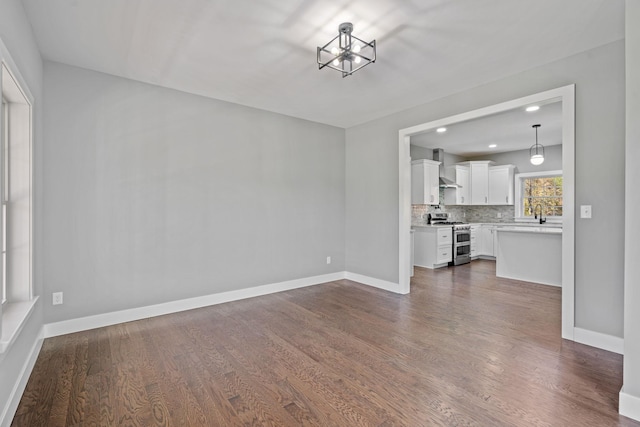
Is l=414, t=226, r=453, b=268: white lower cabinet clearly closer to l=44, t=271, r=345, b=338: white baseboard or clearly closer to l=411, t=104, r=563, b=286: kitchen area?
l=411, t=104, r=563, b=286: kitchen area

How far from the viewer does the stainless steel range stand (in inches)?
270

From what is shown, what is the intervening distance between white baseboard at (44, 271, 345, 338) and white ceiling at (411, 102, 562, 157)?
10.7ft

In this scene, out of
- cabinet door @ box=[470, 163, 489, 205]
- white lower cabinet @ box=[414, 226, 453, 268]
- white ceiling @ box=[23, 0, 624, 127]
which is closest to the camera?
white ceiling @ box=[23, 0, 624, 127]

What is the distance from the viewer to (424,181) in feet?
22.2

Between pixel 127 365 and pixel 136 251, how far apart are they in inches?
54.1

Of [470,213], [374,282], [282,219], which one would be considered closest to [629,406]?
[374,282]

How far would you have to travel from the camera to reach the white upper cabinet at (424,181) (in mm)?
6770

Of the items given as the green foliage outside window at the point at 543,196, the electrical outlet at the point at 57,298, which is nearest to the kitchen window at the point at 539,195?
the green foliage outside window at the point at 543,196

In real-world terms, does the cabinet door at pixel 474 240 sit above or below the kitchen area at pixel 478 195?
below

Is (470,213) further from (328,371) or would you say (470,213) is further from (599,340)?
(328,371)

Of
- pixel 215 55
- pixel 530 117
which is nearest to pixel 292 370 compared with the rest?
pixel 215 55

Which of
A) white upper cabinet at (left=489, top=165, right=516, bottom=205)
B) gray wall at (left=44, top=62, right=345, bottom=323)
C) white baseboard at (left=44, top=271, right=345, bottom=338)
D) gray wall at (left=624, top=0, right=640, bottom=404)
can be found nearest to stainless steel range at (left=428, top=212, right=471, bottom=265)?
white upper cabinet at (left=489, top=165, right=516, bottom=205)

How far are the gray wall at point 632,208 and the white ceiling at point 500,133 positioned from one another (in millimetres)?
2287

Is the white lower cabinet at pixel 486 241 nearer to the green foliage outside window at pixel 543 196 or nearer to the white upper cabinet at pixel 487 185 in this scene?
the white upper cabinet at pixel 487 185
